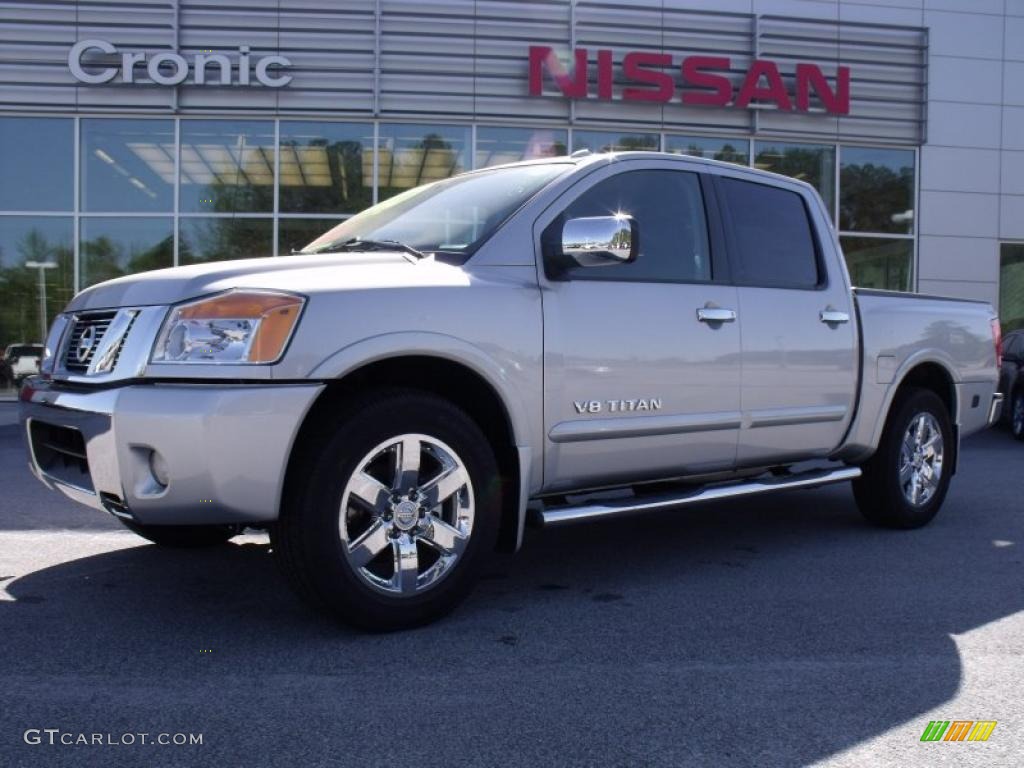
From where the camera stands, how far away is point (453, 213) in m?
4.16

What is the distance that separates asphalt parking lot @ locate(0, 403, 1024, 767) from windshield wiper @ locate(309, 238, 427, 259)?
1.40m

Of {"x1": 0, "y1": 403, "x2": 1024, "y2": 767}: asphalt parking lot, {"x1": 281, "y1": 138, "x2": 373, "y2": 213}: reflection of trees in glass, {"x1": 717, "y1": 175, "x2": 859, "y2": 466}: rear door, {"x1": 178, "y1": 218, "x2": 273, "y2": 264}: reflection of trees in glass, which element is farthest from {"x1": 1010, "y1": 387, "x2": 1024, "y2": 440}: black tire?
{"x1": 178, "y1": 218, "x2": 273, "y2": 264}: reflection of trees in glass

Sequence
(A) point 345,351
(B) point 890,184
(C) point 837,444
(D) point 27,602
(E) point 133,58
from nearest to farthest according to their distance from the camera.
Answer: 1. (A) point 345,351
2. (D) point 27,602
3. (C) point 837,444
4. (E) point 133,58
5. (B) point 890,184

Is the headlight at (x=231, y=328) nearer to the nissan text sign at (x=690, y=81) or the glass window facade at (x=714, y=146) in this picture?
the nissan text sign at (x=690, y=81)

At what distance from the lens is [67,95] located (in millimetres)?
14133

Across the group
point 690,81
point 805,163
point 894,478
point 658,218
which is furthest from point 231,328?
point 805,163

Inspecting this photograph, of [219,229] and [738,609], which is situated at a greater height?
[219,229]

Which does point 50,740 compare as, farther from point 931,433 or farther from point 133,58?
point 133,58

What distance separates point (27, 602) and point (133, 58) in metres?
12.1

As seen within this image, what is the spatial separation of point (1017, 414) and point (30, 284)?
13.9 meters

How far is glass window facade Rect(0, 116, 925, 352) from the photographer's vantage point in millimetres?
14430

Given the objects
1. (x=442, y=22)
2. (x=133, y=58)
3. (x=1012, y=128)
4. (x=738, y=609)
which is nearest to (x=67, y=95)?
(x=133, y=58)

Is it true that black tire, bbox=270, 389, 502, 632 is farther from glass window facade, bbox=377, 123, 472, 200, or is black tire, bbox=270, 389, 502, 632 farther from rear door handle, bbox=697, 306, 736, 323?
glass window facade, bbox=377, 123, 472, 200

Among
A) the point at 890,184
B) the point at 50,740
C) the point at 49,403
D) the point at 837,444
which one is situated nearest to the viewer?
the point at 50,740
